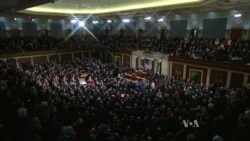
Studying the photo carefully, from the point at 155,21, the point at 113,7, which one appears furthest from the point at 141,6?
the point at 155,21

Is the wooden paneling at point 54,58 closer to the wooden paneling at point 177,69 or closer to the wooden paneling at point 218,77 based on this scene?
the wooden paneling at point 177,69

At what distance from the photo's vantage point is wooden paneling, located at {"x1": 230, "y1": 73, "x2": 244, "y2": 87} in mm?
15419

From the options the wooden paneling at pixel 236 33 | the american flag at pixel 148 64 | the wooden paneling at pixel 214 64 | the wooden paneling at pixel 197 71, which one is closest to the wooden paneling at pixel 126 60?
the american flag at pixel 148 64

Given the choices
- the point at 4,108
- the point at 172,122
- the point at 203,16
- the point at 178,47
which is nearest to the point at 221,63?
the point at 178,47

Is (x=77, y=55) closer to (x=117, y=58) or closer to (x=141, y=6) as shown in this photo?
(x=117, y=58)

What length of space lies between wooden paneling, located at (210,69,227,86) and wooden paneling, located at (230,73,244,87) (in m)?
0.57

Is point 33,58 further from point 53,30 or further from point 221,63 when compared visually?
point 221,63

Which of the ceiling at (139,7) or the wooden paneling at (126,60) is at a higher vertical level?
the ceiling at (139,7)

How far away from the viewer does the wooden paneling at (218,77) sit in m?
16.5

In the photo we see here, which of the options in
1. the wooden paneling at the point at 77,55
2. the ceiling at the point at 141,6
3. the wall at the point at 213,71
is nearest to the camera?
the ceiling at the point at 141,6

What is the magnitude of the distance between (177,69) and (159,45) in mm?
3939

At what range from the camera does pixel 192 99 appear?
11.9 meters

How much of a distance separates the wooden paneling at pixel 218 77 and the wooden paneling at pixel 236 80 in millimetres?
573

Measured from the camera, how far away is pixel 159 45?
2272 cm
